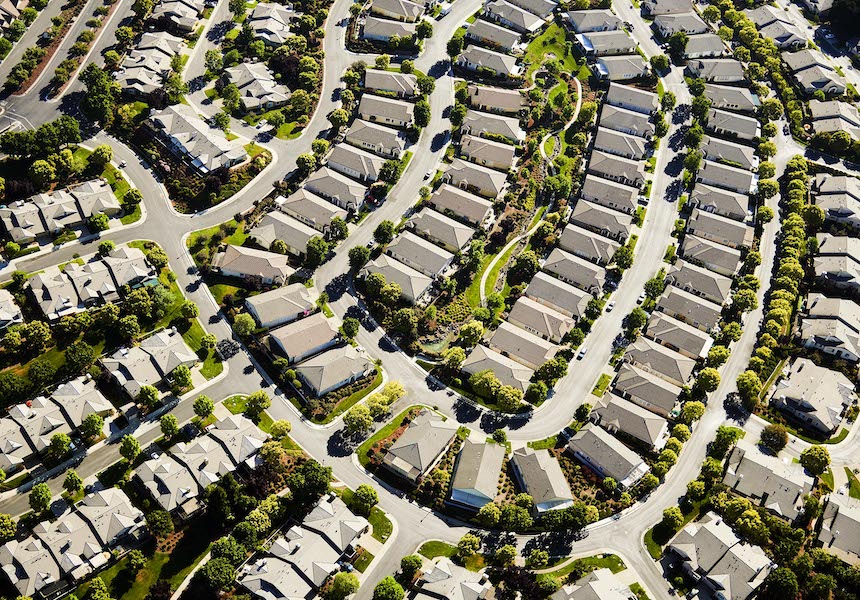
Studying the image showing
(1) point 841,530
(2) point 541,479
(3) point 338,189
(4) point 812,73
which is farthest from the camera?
(4) point 812,73

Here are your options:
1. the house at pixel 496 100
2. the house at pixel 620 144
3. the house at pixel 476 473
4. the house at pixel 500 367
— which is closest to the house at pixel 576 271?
the house at pixel 500 367

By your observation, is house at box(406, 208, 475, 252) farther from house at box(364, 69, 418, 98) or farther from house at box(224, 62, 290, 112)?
house at box(224, 62, 290, 112)

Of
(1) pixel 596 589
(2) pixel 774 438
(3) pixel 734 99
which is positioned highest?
(3) pixel 734 99

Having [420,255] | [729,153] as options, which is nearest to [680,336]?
[420,255]

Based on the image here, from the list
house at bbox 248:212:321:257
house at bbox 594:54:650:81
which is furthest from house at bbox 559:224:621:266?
house at bbox 594:54:650:81

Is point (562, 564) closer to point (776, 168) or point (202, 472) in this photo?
point (202, 472)

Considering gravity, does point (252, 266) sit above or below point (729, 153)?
below

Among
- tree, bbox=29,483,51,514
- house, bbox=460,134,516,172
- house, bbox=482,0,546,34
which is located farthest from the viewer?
house, bbox=482,0,546,34

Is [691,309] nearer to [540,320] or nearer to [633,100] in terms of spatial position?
[540,320]
